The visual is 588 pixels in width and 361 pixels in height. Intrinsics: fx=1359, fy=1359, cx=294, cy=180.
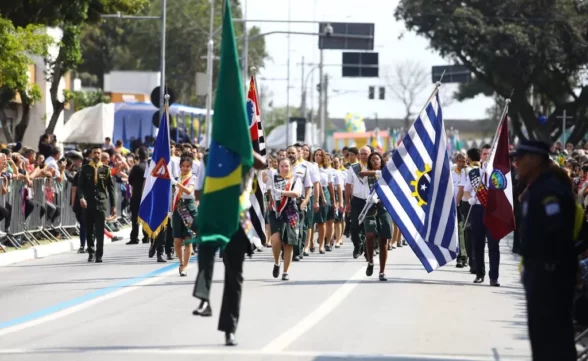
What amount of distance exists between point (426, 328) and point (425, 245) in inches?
205

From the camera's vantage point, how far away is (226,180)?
11.9 m

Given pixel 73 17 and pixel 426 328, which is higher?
pixel 73 17

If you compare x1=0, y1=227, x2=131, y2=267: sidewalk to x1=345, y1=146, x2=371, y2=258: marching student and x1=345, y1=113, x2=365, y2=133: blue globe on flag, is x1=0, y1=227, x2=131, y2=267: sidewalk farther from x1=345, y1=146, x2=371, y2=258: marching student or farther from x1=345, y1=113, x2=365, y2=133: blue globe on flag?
x1=345, y1=113, x2=365, y2=133: blue globe on flag

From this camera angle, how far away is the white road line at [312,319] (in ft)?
39.5

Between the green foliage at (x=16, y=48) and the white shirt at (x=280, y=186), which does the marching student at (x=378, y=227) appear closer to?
the white shirt at (x=280, y=186)

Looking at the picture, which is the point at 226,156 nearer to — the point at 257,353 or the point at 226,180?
the point at 226,180

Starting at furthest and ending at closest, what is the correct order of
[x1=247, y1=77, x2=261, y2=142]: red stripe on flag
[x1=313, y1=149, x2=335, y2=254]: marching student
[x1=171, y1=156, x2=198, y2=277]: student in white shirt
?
[x1=313, y1=149, x2=335, y2=254]: marching student, [x1=247, y1=77, x2=261, y2=142]: red stripe on flag, [x1=171, y1=156, x2=198, y2=277]: student in white shirt

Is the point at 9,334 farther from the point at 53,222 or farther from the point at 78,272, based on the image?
the point at 53,222

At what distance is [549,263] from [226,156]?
3.53m

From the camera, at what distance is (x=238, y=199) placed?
Result: 39.0ft

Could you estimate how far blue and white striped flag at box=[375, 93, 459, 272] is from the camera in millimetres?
18703

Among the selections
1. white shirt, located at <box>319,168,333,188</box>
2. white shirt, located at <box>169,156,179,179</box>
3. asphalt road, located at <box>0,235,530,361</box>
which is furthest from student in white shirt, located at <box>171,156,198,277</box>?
white shirt, located at <box>319,168,333,188</box>

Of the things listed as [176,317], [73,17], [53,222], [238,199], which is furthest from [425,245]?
[73,17]

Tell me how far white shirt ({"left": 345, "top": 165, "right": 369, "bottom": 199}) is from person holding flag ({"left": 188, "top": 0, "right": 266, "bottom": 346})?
39.6ft
